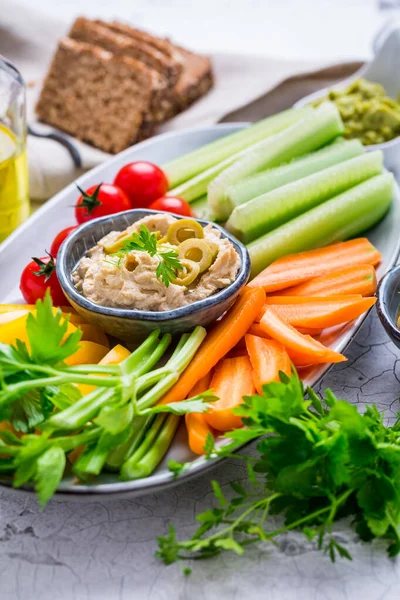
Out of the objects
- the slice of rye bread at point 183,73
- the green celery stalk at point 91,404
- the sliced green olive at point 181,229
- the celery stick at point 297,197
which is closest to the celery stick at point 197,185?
the celery stick at point 297,197

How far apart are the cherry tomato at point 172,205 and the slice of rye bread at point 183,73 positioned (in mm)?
1387

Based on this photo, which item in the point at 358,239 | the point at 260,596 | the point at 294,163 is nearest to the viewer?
the point at 260,596

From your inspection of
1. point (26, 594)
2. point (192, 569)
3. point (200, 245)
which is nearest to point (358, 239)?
point (200, 245)

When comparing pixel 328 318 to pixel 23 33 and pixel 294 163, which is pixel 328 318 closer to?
pixel 294 163

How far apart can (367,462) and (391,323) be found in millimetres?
766

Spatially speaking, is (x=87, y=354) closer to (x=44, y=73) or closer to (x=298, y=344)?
(x=298, y=344)

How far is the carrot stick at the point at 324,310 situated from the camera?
3.22 metres

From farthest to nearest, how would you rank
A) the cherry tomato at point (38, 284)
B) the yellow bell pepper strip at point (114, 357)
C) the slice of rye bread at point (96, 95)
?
the slice of rye bread at point (96, 95), the cherry tomato at point (38, 284), the yellow bell pepper strip at point (114, 357)

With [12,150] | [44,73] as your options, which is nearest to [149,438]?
[12,150]

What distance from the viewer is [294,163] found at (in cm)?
414

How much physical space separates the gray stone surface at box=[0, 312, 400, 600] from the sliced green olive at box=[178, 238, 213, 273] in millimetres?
883

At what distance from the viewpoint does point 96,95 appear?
5.12 metres

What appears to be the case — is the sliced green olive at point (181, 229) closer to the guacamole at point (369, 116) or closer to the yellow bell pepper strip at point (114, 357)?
the yellow bell pepper strip at point (114, 357)

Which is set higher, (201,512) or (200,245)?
(200,245)
